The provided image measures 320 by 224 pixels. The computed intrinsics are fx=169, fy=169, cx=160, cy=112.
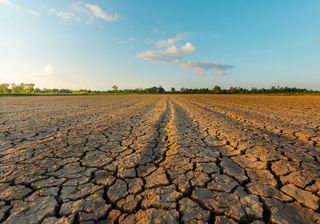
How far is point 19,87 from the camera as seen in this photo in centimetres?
6341

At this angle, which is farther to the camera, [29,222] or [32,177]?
[32,177]

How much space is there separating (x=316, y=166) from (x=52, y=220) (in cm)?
334

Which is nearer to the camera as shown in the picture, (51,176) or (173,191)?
(173,191)

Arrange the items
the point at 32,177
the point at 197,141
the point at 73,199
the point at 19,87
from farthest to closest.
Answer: the point at 19,87 → the point at 197,141 → the point at 32,177 → the point at 73,199

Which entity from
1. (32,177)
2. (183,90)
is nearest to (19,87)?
(183,90)

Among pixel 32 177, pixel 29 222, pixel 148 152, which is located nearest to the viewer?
pixel 29 222

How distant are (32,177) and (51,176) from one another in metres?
0.22

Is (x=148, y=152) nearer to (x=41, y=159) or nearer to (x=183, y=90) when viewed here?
(x=41, y=159)

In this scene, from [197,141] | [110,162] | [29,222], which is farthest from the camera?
[197,141]

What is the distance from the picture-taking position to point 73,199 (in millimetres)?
1762

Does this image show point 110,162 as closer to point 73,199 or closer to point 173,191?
point 73,199

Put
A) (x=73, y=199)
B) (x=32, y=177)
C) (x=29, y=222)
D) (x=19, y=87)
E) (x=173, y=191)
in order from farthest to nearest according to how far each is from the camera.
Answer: (x=19, y=87), (x=32, y=177), (x=173, y=191), (x=73, y=199), (x=29, y=222)

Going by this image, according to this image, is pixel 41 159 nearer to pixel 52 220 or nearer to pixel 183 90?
pixel 52 220

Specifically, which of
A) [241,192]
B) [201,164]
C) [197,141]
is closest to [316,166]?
[241,192]
